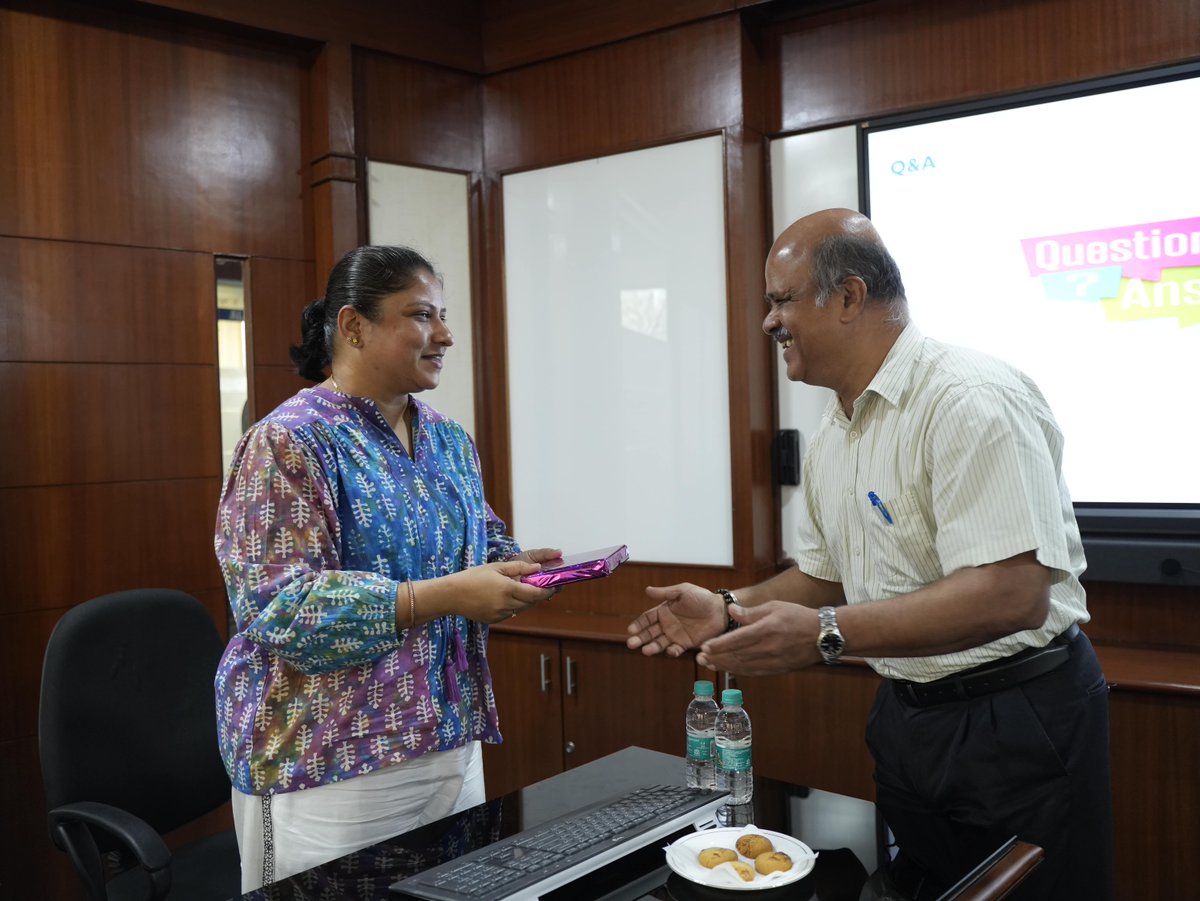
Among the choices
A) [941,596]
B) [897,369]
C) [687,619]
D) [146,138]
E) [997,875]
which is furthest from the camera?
[146,138]

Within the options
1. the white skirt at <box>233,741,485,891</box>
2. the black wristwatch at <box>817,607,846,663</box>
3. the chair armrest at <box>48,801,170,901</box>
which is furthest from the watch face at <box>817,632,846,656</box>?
the chair armrest at <box>48,801,170,901</box>

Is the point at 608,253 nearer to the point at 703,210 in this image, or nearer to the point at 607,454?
the point at 703,210

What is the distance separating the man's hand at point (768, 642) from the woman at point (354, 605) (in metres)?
0.33

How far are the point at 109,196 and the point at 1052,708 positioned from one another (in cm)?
298

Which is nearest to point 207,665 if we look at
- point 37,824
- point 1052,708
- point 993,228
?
point 37,824

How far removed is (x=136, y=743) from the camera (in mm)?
2326

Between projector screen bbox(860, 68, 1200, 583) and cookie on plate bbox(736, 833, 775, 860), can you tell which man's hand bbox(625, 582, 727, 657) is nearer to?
cookie on plate bbox(736, 833, 775, 860)

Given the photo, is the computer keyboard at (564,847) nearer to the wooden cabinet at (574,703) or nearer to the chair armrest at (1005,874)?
the chair armrest at (1005,874)

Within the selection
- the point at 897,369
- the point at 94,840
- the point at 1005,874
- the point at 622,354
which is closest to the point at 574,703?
the point at 622,354

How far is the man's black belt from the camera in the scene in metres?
1.77

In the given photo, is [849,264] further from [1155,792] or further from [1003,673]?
[1155,792]

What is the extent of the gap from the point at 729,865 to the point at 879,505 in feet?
2.37

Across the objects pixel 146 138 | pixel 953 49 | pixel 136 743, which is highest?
pixel 953 49

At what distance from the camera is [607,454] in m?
3.79
